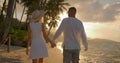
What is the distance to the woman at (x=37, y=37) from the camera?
8.57 m

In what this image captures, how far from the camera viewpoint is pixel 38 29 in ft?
28.2

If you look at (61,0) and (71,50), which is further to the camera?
(61,0)

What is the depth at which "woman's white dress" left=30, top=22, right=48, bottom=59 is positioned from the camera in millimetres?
8617

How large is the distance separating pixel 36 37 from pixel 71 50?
857 millimetres

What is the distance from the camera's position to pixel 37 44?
8695 mm

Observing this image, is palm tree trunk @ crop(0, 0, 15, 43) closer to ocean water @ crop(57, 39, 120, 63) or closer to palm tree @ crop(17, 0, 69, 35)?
ocean water @ crop(57, 39, 120, 63)

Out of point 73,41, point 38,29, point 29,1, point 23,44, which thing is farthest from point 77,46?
point 29,1

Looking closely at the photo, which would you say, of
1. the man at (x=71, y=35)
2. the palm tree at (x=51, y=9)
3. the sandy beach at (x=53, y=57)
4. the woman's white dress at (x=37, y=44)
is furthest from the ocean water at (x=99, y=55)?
the man at (x=71, y=35)

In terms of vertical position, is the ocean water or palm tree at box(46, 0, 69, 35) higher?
palm tree at box(46, 0, 69, 35)

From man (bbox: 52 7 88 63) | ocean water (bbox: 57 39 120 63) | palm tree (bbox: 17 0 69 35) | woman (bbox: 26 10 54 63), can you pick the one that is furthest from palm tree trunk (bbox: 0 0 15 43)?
palm tree (bbox: 17 0 69 35)

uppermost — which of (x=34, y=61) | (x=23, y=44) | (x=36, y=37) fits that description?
(x=36, y=37)

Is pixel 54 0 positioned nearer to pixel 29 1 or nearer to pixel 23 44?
pixel 29 1

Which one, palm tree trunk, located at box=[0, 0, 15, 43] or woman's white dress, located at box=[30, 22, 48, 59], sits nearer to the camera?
woman's white dress, located at box=[30, 22, 48, 59]

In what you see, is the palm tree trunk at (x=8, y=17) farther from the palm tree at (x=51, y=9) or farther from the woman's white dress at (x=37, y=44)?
the palm tree at (x=51, y=9)
